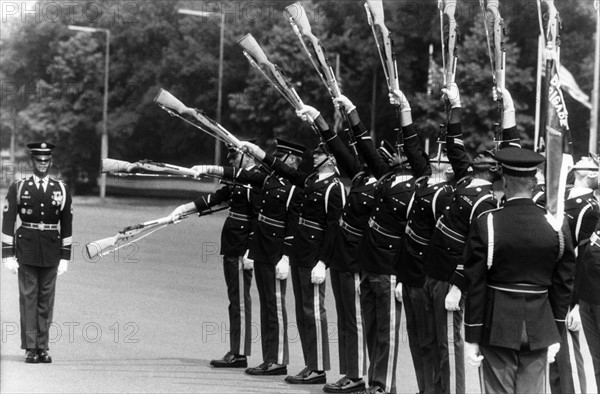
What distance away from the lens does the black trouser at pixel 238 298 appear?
9.58 m

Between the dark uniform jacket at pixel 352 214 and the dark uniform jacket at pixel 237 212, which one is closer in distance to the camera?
the dark uniform jacket at pixel 352 214

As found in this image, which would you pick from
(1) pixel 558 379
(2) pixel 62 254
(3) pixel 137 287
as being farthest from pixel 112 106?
(1) pixel 558 379

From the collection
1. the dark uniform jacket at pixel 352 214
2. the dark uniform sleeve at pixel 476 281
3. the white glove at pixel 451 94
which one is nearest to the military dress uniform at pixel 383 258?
the dark uniform jacket at pixel 352 214

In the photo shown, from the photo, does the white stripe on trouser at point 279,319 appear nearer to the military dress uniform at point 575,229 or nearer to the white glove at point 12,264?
the white glove at point 12,264

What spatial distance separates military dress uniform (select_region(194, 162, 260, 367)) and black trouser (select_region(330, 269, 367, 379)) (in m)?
1.27

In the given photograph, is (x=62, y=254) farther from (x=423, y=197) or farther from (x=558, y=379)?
(x=558, y=379)

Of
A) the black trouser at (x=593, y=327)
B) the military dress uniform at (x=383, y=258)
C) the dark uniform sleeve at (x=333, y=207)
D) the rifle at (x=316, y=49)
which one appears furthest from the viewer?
the dark uniform sleeve at (x=333, y=207)

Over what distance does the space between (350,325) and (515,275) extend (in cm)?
287

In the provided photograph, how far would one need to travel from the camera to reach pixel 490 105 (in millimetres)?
32750

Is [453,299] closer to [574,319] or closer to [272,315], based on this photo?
[574,319]

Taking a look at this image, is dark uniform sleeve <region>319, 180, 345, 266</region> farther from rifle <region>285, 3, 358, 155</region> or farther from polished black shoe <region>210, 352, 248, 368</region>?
polished black shoe <region>210, 352, 248, 368</region>

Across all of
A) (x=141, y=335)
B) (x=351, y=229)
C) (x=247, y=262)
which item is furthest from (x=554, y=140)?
(x=141, y=335)

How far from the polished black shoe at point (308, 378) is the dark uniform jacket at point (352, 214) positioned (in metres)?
0.92

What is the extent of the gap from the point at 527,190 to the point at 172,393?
11.4ft
